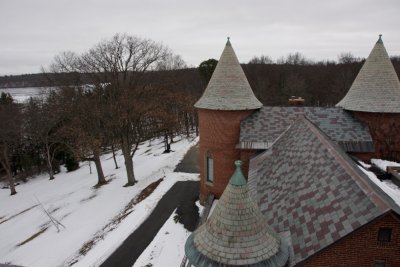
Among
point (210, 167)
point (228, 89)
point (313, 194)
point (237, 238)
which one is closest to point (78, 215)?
point (210, 167)

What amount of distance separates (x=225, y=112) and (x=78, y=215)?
47.9 feet

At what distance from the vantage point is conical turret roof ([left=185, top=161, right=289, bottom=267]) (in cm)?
702

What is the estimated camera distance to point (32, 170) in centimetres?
4281

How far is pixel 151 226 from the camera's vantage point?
1836cm

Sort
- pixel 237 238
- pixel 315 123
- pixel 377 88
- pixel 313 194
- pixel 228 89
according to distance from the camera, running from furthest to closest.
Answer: pixel 228 89, pixel 377 88, pixel 315 123, pixel 313 194, pixel 237 238

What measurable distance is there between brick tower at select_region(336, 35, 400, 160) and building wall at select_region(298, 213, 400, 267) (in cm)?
1017

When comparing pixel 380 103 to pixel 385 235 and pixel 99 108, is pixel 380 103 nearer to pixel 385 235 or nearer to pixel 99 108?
pixel 385 235

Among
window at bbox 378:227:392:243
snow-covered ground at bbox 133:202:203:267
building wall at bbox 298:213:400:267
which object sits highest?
window at bbox 378:227:392:243

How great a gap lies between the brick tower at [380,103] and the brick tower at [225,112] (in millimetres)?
6085

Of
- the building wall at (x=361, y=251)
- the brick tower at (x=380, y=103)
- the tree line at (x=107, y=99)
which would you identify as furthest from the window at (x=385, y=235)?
the tree line at (x=107, y=99)

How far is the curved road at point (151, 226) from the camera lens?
15.4 meters

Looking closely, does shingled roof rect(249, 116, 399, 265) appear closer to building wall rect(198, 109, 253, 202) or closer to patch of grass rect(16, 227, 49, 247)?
building wall rect(198, 109, 253, 202)

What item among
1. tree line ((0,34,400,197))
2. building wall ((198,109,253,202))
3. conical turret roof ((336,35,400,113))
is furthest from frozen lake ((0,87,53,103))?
conical turret roof ((336,35,400,113))

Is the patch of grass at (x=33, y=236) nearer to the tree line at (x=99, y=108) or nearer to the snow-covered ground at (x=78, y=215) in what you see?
the snow-covered ground at (x=78, y=215)
